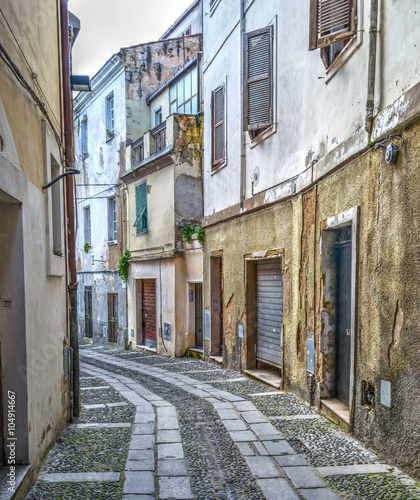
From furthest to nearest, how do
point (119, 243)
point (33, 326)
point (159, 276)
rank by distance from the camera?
point (119, 243) < point (159, 276) < point (33, 326)

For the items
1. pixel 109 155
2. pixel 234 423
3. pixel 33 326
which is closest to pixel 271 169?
pixel 234 423

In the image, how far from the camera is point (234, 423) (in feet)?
20.6

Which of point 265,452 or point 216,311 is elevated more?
point 216,311

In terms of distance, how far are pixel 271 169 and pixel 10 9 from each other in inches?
216

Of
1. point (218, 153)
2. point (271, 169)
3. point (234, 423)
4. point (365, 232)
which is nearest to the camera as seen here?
point (365, 232)

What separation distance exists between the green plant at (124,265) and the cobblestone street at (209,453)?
28.8 feet

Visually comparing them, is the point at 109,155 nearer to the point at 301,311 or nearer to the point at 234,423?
the point at 301,311

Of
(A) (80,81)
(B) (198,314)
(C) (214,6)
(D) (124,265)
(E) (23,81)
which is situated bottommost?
(B) (198,314)

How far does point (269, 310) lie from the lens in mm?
9242

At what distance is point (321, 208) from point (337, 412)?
253 cm

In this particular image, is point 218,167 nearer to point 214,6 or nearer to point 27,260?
point 214,6

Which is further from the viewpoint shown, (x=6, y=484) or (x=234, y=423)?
(x=234, y=423)

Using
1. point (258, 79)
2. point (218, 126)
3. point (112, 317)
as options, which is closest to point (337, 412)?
point (258, 79)

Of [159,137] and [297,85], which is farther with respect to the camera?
[159,137]
